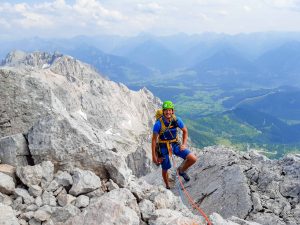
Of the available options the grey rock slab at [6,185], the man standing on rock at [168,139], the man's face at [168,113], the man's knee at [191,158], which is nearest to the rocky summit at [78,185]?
the grey rock slab at [6,185]

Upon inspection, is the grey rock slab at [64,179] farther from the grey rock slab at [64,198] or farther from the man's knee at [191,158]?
the man's knee at [191,158]

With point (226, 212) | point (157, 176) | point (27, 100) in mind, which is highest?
point (27, 100)

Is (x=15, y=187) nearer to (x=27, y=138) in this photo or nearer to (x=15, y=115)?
(x=27, y=138)

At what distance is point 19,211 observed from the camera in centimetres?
1325

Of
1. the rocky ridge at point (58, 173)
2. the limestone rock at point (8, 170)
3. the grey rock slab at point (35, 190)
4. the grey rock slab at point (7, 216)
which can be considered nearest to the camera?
the grey rock slab at point (7, 216)

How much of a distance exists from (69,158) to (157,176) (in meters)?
17.3

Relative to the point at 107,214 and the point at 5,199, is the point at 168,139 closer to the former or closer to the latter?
the point at 107,214

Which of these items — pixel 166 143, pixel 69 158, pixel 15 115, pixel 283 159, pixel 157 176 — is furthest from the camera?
pixel 157 176

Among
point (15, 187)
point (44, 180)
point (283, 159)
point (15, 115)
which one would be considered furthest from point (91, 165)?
point (283, 159)

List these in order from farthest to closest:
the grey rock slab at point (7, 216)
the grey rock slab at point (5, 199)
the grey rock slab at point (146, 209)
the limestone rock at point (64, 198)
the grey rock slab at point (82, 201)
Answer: the limestone rock at point (64, 198) → the grey rock slab at point (82, 201) → the grey rock slab at point (146, 209) → the grey rock slab at point (5, 199) → the grey rock slab at point (7, 216)

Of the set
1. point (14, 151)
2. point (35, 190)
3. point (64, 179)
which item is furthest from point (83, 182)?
point (14, 151)

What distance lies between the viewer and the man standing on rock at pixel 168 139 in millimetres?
20234

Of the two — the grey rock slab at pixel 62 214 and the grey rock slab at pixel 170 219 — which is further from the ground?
the grey rock slab at pixel 62 214

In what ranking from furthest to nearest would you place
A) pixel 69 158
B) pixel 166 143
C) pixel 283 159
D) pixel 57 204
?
1. pixel 283 159
2. pixel 166 143
3. pixel 69 158
4. pixel 57 204
